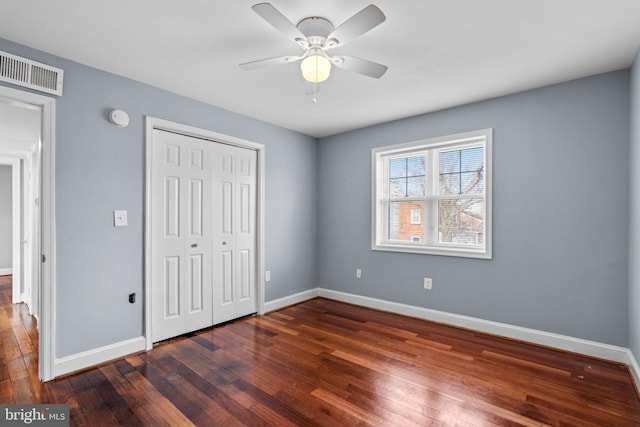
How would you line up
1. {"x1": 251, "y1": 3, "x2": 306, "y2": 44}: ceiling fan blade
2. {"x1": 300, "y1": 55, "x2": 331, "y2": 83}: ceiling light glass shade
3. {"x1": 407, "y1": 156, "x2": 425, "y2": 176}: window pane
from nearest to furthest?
{"x1": 251, "y1": 3, "x2": 306, "y2": 44}: ceiling fan blade, {"x1": 300, "y1": 55, "x2": 331, "y2": 83}: ceiling light glass shade, {"x1": 407, "y1": 156, "x2": 425, "y2": 176}: window pane

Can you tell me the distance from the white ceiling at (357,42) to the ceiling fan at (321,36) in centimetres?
9

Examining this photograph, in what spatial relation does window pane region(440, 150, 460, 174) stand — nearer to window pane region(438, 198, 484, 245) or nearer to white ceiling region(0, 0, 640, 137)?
window pane region(438, 198, 484, 245)

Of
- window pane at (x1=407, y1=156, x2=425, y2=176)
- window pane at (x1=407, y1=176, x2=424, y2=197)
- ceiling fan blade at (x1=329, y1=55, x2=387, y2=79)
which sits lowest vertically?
window pane at (x1=407, y1=176, x2=424, y2=197)

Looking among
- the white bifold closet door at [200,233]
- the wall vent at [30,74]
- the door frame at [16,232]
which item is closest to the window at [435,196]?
the white bifold closet door at [200,233]

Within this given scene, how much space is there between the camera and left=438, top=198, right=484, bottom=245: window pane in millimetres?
3383

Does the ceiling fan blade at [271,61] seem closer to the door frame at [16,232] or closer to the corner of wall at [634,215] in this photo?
the corner of wall at [634,215]

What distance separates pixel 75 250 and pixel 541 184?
412 cm

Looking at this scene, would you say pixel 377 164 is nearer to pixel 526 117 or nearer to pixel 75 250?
pixel 526 117

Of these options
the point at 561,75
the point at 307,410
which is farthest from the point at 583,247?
the point at 307,410

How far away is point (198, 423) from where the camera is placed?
1826 millimetres

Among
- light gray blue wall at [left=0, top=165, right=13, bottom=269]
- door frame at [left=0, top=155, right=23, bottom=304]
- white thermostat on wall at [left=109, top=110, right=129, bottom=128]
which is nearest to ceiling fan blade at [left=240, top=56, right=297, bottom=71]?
white thermostat on wall at [left=109, top=110, right=129, bottom=128]

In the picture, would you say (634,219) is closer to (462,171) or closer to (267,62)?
(462,171)

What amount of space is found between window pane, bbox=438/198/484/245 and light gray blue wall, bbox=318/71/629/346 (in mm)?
212

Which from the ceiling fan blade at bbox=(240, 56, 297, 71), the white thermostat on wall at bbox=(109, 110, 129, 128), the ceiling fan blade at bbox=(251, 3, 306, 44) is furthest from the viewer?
the white thermostat on wall at bbox=(109, 110, 129, 128)
